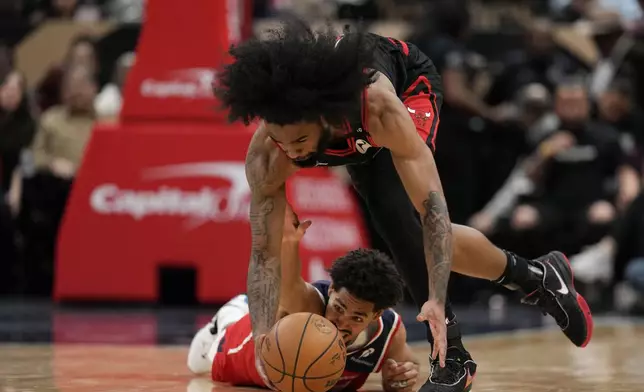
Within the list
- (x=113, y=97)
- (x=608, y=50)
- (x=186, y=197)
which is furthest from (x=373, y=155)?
(x=608, y=50)

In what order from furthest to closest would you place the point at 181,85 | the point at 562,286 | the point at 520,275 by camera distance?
the point at 181,85 < the point at 562,286 < the point at 520,275

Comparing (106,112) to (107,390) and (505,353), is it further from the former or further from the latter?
(107,390)

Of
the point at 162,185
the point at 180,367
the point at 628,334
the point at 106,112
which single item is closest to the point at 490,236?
the point at 628,334

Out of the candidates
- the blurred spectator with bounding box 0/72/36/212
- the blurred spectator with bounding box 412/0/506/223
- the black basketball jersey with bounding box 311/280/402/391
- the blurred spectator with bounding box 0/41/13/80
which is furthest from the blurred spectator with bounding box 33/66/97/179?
the black basketball jersey with bounding box 311/280/402/391

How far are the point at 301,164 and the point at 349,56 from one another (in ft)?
1.88

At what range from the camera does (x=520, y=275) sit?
524 centimetres

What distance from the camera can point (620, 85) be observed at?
1078cm

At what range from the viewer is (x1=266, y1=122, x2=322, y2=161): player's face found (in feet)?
13.9

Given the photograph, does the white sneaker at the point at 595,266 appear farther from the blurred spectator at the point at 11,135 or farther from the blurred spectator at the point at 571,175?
the blurred spectator at the point at 11,135

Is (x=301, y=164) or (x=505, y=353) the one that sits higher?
(x=301, y=164)

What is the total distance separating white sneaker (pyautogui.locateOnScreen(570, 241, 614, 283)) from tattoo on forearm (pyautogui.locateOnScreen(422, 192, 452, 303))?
6152 mm

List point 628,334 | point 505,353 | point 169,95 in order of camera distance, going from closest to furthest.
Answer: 1. point 505,353
2. point 628,334
3. point 169,95

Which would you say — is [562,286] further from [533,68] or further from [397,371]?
[533,68]

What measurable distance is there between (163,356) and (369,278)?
2196mm
